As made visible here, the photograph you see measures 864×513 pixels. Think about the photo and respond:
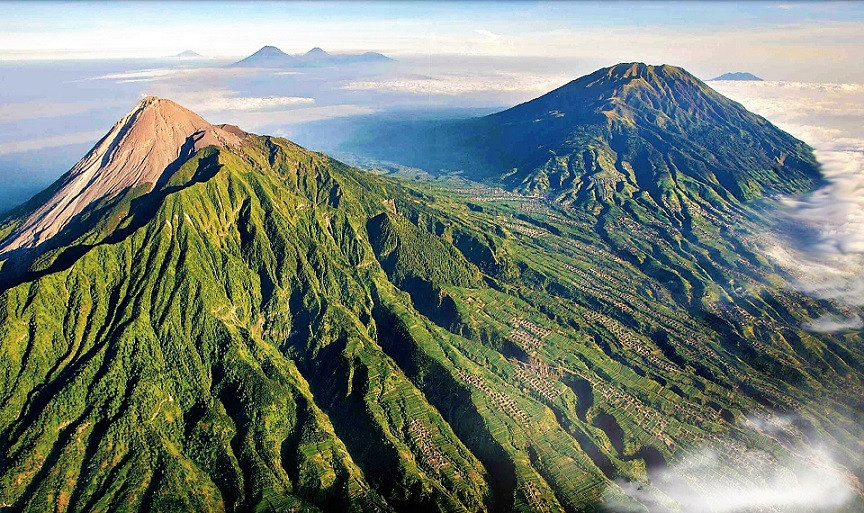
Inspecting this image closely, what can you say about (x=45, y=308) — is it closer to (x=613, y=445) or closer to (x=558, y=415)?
(x=558, y=415)

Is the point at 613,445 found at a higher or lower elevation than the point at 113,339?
lower

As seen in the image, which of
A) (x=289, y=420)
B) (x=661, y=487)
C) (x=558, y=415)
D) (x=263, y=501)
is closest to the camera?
(x=263, y=501)

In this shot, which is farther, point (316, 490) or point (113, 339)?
point (113, 339)

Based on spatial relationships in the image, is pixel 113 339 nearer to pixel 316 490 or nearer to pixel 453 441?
pixel 316 490

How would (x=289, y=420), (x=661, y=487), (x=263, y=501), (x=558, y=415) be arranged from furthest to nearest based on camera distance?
(x=558, y=415), (x=289, y=420), (x=661, y=487), (x=263, y=501)

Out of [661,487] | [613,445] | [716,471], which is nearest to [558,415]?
[613,445]

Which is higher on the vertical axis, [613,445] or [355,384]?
[355,384]

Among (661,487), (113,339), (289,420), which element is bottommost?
(661,487)

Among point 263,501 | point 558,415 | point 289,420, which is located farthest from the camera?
point 558,415

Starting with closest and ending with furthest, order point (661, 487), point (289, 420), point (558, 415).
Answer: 1. point (661, 487)
2. point (289, 420)
3. point (558, 415)

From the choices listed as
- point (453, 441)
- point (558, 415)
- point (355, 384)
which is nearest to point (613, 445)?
point (558, 415)
